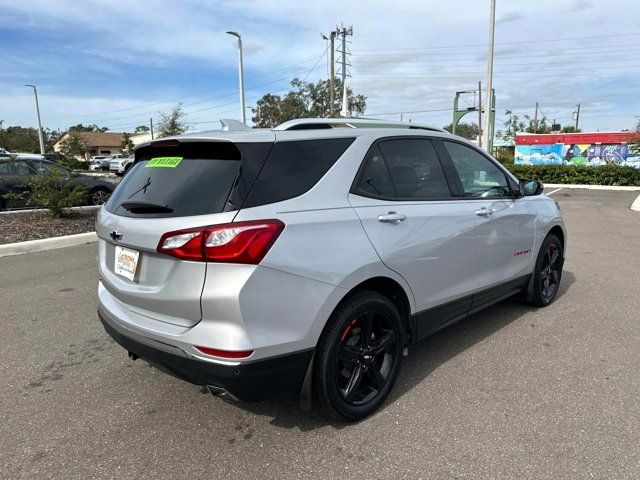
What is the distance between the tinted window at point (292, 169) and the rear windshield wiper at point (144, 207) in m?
0.53

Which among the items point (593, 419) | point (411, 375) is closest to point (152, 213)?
point (411, 375)

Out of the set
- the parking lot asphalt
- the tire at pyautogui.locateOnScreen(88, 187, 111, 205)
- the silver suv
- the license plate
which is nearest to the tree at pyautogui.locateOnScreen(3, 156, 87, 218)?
the tire at pyautogui.locateOnScreen(88, 187, 111, 205)

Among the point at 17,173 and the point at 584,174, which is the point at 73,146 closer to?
the point at 17,173

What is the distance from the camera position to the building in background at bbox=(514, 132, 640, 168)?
38.7 m

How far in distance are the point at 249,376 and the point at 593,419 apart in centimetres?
213

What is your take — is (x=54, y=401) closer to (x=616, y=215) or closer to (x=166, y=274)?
(x=166, y=274)

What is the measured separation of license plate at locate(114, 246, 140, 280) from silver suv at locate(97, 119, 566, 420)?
1 centimetres

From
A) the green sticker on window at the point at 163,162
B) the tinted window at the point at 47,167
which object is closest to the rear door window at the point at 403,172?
the green sticker on window at the point at 163,162

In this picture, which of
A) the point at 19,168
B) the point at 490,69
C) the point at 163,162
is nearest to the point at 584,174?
the point at 490,69

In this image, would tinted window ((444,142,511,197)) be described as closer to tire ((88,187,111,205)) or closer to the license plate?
the license plate

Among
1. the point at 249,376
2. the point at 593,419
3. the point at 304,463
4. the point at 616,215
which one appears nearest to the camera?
the point at 249,376

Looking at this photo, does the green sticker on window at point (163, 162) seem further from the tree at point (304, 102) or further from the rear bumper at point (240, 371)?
the tree at point (304, 102)

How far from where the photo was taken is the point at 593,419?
2.95m

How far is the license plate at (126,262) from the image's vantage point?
2738mm
